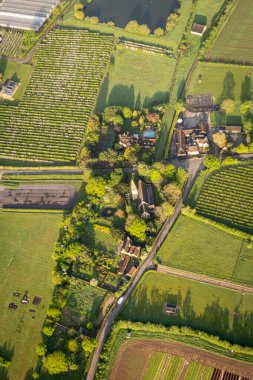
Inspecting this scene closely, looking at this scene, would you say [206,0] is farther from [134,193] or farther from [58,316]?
[58,316]

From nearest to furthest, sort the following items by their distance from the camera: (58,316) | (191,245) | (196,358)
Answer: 1. (196,358)
2. (58,316)
3. (191,245)

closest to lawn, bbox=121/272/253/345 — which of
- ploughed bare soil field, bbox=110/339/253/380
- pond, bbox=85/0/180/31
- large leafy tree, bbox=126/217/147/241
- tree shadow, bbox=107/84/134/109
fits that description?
ploughed bare soil field, bbox=110/339/253/380

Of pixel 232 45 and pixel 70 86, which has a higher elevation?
pixel 232 45

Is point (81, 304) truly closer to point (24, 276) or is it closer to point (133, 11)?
point (24, 276)

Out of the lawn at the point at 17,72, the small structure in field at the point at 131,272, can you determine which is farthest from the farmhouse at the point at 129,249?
the lawn at the point at 17,72

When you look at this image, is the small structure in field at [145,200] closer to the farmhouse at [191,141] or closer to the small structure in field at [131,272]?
the small structure in field at [131,272]

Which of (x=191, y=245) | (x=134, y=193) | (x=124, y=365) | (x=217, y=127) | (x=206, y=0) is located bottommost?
(x=124, y=365)

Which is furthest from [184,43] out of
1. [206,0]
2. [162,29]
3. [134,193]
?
[134,193]
